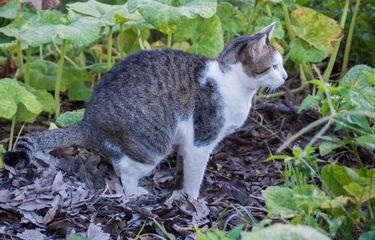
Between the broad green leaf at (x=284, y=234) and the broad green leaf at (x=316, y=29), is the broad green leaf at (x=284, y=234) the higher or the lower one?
the higher one

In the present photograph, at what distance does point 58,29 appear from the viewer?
149 inches

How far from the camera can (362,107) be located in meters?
2.56

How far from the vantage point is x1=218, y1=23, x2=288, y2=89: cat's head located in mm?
3783

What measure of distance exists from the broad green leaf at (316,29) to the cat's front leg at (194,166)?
108cm

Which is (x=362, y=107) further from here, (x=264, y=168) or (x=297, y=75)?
(x=297, y=75)

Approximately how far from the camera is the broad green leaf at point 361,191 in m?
2.59

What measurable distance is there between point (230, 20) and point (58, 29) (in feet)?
3.87

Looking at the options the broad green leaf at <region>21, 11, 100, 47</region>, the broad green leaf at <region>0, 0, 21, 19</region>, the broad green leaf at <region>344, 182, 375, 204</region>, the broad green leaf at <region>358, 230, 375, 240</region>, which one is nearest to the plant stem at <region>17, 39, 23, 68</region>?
the broad green leaf at <region>0, 0, 21, 19</region>

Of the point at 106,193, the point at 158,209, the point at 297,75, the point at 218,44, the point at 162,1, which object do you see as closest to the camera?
the point at 158,209

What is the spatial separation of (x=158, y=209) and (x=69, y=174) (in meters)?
0.68

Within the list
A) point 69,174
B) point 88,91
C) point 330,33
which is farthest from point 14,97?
point 330,33

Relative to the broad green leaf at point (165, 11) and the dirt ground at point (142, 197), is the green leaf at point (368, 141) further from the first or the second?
the broad green leaf at point (165, 11)

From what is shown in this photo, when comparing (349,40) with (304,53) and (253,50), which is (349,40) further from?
(253,50)

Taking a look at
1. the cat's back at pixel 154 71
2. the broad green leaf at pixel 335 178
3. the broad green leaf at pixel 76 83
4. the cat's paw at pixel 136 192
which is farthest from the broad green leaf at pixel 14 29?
the broad green leaf at pixel 335 178
